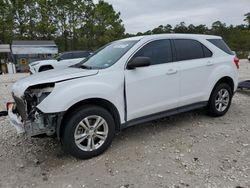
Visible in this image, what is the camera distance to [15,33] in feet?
114

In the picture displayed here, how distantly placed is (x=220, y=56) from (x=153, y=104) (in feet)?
6.35

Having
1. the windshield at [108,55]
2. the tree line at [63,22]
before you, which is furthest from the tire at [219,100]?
the tree line at [63,22]

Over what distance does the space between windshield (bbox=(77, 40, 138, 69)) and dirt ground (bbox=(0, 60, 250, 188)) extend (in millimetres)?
1286

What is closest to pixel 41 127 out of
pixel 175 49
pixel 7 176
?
pixel 7 176

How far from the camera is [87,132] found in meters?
3.51

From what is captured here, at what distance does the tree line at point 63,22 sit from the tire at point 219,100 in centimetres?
2969

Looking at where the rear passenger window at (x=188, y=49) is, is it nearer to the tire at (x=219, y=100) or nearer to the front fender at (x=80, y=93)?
the tire at (x=219, y=100)

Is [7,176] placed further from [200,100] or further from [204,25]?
[204,25]

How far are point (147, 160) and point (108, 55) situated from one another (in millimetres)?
1845

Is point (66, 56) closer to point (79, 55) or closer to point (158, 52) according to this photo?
point (79, 55)

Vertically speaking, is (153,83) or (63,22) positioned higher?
(63,22)

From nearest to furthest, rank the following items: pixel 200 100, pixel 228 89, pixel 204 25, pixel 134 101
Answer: pixel 134 101, pixel 200 100, pixel 228 89, pixel 204 25

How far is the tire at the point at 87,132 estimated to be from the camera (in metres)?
3.36

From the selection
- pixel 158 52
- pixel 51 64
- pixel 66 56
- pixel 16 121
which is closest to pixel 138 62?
pixel 158 52
